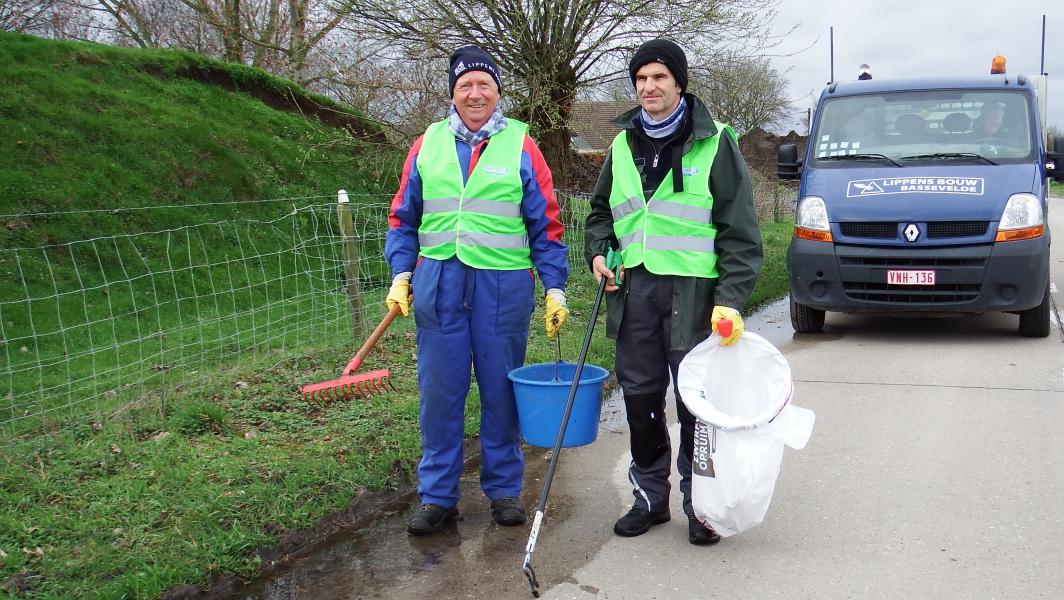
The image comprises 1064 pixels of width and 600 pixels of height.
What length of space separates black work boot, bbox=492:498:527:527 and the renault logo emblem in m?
4.65

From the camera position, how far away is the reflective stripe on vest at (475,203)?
13.1 feet

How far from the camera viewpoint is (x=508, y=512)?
13.7 feet

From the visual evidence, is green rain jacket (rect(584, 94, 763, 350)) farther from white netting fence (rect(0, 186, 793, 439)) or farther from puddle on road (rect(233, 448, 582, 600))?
white netting fence (rect(0, 186, 793, 439))

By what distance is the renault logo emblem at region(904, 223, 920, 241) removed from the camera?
297 inches

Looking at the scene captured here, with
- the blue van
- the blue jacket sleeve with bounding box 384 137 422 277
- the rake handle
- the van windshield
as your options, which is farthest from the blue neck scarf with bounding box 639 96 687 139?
the van windshield

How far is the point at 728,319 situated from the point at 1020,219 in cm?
487

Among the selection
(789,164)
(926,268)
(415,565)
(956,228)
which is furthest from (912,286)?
(415,565)

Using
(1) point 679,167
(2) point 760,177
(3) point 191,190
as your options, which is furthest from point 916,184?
(2) point 760,177

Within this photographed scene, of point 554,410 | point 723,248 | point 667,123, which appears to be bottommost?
point 554,410

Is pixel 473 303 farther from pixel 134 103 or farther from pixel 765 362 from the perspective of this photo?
pixel 134 103

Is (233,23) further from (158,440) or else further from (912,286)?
(158,440)

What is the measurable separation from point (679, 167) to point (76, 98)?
9.68 metres

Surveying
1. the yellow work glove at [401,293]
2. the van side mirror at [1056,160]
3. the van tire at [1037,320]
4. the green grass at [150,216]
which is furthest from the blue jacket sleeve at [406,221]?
the van side mirror at [1056,160]

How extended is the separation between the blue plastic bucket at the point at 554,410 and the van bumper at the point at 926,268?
441 centimetres
